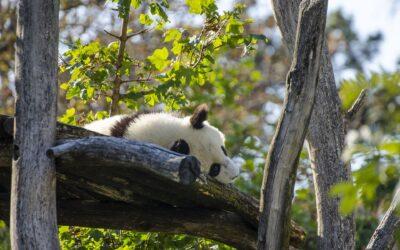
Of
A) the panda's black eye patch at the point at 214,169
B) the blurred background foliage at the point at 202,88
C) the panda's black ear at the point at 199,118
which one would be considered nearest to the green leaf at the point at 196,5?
the blurred background foliage at the point at 202,88

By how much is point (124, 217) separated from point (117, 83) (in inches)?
62.9

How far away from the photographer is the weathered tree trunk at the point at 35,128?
4.29 m

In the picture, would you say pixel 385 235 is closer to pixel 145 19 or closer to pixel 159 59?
pixel 159 59

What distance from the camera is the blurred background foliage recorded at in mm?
2219

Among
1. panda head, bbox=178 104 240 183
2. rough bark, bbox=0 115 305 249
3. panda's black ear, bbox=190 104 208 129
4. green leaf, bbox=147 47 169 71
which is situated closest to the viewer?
rough bark, bbox=0 115 305 249

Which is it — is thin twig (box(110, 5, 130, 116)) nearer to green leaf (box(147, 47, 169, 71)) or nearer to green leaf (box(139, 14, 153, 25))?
green leaf (box(139, 14, 153, 25))

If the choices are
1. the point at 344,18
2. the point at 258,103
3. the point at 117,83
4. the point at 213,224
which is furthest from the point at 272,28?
the point at 213,224

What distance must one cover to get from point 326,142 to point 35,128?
2.29 m

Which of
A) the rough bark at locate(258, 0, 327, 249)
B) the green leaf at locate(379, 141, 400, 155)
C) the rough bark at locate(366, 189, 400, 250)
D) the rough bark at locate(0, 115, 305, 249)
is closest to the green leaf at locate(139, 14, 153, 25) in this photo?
the rough bark at locate(0, 115, 305, 249)

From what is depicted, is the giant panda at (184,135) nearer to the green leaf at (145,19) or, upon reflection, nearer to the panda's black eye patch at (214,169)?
the panda's black eye patch at (214,169)

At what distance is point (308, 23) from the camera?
4242 millimetres

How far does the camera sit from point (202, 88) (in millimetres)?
13977

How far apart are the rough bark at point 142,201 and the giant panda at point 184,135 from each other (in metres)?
0.48

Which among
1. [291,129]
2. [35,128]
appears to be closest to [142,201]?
[35,128]
